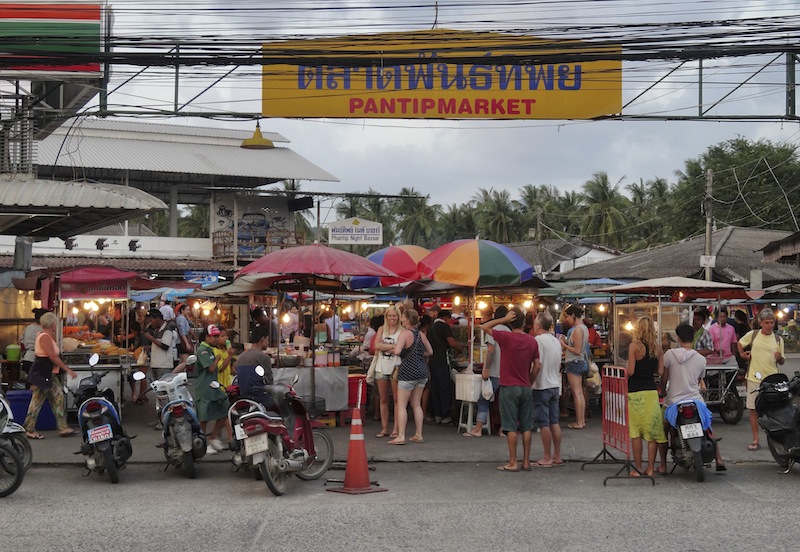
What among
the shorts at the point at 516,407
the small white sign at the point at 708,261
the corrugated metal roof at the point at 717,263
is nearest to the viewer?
the shorts at the point at 516,407

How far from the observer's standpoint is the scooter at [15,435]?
32.0 feet

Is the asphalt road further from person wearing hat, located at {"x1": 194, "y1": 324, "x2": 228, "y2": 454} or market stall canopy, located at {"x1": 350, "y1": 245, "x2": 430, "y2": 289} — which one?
market stall canopy, located at {"x1": 350, "y1": 245, "x2": 430, "y2": 289}

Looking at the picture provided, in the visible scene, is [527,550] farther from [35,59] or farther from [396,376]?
[35,59]

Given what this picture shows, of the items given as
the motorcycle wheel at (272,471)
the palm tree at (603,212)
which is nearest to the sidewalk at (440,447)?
the motorcycle wheel at (272,471)

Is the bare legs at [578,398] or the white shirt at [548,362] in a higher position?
the white shirt at [548,362]

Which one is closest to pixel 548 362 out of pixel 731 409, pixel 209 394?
pixel 209 394

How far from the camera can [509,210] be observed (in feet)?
243

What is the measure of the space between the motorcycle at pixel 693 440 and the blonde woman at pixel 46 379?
7.80m

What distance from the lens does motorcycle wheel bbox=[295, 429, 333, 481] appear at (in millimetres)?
10227

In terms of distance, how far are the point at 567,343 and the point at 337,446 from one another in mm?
4298

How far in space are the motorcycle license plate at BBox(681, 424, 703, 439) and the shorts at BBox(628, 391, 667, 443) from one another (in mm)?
299

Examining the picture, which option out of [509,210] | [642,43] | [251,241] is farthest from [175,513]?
[509,210]

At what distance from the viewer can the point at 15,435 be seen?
32.8 feet

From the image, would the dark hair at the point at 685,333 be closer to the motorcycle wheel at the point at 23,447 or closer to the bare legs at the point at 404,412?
the bare legs at the point at 404,412
